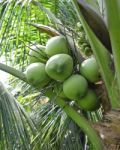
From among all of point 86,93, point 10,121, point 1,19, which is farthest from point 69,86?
point 1,19

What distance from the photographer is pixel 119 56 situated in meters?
1.33

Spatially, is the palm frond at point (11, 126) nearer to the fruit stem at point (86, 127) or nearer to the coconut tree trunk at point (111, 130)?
the fruit stem at point (86, 127)

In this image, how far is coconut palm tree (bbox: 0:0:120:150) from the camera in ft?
4.54

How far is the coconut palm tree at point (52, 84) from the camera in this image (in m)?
1.38

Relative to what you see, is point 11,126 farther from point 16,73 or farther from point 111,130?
point 111,130

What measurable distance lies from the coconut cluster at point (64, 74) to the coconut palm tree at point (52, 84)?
0.04 meters

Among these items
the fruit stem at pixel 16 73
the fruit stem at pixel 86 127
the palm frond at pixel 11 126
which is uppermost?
the fruit stem at pixel 16 73

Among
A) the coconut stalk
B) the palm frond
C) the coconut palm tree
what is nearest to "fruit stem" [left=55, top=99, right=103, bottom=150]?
the coconut palm tree

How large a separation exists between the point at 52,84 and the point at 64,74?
0.39 ft

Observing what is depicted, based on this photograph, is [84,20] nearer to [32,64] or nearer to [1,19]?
[32,64]

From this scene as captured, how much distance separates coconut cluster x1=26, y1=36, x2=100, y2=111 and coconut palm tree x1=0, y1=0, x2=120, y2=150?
0.04 m

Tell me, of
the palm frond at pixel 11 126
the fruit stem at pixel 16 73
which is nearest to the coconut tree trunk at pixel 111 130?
the fruit stem at pixel 16 73

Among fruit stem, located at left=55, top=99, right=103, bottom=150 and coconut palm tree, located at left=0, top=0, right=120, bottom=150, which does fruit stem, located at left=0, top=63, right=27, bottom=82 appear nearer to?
coconut palm tree, located at left=0, top=0, right=120, bottom=150

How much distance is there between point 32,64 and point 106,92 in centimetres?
32
